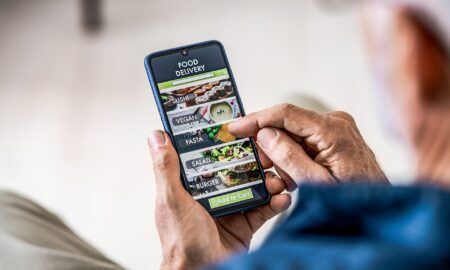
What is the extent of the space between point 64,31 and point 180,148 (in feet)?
6.34

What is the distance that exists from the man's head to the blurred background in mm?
1485

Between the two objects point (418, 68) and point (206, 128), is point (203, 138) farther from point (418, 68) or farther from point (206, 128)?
point (418, 68)

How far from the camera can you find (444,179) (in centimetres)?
67

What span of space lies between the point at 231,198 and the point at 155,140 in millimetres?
158

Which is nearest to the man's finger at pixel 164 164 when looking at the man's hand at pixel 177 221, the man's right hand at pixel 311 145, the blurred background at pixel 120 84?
the man's hand at pixel 177 221

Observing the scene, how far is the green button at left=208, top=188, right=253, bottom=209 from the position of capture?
1170mm

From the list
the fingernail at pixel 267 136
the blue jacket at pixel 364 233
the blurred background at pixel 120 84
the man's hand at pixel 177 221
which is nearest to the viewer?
the blue jacket at pixel 364 233

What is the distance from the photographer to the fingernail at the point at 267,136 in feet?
3.79

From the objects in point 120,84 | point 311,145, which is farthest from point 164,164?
point 120,84

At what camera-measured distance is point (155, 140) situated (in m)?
1.12

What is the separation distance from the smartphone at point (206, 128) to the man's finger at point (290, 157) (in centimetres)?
→ 6

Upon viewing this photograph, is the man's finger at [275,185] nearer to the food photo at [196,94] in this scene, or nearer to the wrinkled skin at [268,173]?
the wrinkled skin at [268,173]

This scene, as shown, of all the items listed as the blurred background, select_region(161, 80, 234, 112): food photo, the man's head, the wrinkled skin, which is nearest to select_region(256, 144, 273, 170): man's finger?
the wrinkled skin

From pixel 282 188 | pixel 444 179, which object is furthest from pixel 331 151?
pixel 444 179
